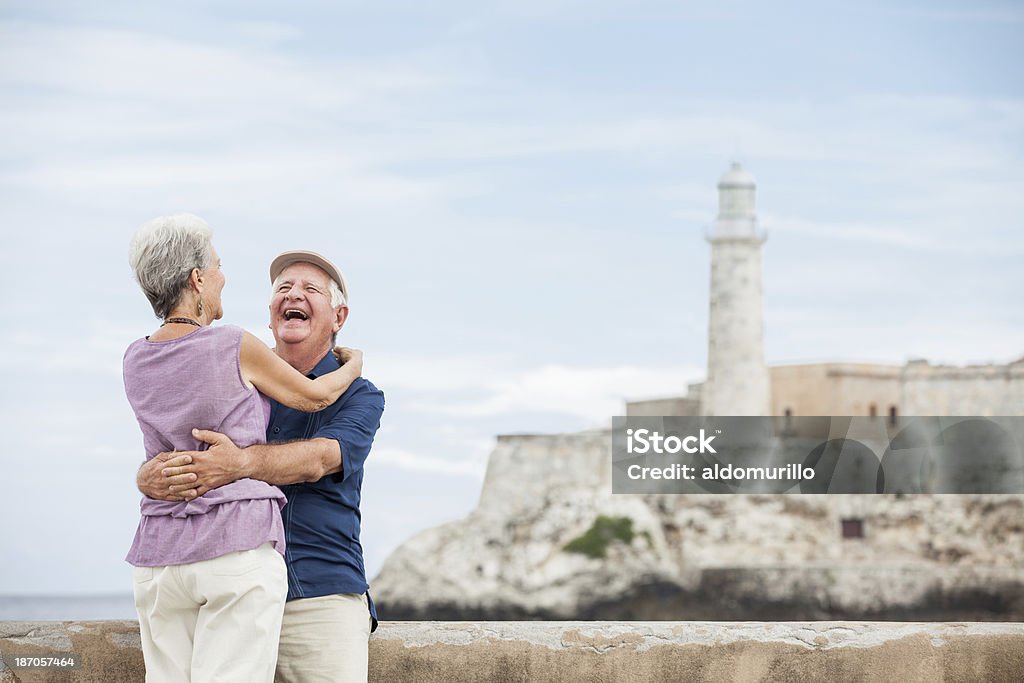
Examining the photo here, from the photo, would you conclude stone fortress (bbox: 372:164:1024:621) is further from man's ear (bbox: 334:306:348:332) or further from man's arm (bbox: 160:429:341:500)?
man's arm (bbox: 160:429:341:500)

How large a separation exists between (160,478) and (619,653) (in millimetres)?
1345

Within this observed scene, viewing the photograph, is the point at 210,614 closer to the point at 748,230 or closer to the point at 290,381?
the point at 290,381

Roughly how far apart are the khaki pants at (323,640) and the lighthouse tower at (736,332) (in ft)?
109

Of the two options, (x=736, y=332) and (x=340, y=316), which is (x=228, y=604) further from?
(x=736, y=332)

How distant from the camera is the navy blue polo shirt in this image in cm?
255

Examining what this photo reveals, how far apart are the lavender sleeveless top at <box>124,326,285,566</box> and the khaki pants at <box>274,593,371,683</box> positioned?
197 millimetres

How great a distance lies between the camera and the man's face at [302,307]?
9.25ft

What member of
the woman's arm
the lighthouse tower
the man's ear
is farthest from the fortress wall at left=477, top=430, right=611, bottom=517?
the woman's arm

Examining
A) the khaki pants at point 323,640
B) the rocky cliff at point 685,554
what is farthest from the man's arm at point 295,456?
the rocky cliff at point 685,554

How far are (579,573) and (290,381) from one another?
2955 centimetres

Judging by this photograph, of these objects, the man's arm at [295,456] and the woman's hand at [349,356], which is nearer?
the man's arm at [295,456]

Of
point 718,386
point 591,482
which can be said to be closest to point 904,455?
point 718,386

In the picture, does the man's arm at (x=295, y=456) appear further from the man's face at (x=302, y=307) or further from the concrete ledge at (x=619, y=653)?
the concrete ledge at (x=619, y=653)

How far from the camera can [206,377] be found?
2.36 metres
